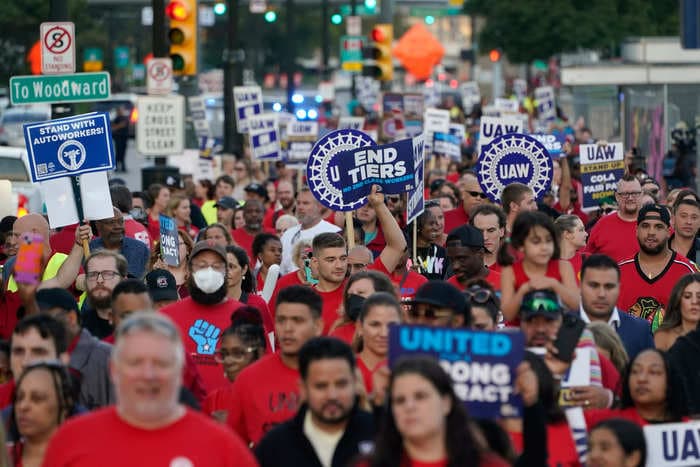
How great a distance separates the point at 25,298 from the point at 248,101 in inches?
739

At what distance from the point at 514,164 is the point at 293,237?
6.33 feet

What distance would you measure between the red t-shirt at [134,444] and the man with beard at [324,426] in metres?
0.68

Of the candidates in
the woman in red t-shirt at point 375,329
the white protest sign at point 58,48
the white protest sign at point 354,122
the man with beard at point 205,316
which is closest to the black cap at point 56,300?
the man with beard at point 205,316

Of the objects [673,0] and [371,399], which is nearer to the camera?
[371,399]

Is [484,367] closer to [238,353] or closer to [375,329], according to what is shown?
[375,329]

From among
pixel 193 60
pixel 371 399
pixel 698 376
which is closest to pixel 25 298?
pixel 371 399

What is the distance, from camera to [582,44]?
197 feet

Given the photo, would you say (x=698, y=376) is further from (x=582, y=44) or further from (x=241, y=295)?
(x=582, y=44)

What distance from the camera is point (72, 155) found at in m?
13.2

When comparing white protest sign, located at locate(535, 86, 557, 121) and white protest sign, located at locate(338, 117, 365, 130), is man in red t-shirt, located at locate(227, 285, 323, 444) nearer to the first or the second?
white protest sign, located at locate(338, 117, 365, 130)

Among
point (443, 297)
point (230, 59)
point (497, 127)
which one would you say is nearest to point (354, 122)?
point (230, 59)

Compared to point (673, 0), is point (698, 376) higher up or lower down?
lower down

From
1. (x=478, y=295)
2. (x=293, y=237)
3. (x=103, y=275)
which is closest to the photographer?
(x=478, y=295)

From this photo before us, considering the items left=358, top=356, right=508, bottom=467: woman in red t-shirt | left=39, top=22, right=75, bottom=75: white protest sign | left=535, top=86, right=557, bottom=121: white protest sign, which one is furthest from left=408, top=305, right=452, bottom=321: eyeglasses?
left=535, top=86, right=557, bottom=121: white protest sign
